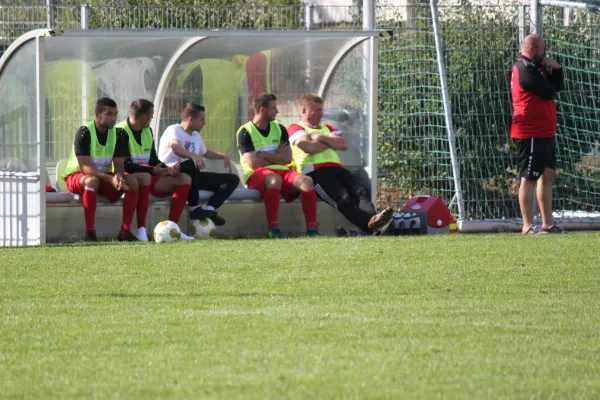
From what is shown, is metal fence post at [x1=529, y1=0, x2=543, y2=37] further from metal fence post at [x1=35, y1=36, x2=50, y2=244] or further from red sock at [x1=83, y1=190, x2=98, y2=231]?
metal fence post at [x1=35, y1=36, x2=50, y2=244]

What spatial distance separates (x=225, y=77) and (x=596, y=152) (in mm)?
5047

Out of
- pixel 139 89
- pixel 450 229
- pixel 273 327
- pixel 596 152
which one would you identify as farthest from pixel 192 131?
pixel 273 327

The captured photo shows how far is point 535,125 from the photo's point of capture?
1309cm

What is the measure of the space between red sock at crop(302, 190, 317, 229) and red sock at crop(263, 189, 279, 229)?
1.08ft

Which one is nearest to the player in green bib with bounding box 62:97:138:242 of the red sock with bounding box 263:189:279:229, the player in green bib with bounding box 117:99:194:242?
the player in green bib with bounding box 117:99:194:242

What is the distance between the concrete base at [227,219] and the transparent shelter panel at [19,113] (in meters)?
0.66

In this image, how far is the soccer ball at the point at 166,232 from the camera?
40.1 ft

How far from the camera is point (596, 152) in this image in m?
15.5

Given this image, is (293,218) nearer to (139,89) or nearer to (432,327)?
(139,89)

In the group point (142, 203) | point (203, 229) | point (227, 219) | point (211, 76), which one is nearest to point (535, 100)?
point (227, 219)

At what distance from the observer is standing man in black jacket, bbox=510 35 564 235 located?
42.7 feet

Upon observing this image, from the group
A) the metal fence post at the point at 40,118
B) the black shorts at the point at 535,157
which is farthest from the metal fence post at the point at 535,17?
the metal fence post at the point at 40,118

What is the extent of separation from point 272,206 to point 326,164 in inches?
41.6

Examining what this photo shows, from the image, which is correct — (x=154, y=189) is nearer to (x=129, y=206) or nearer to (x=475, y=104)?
(x=129, y=206)
